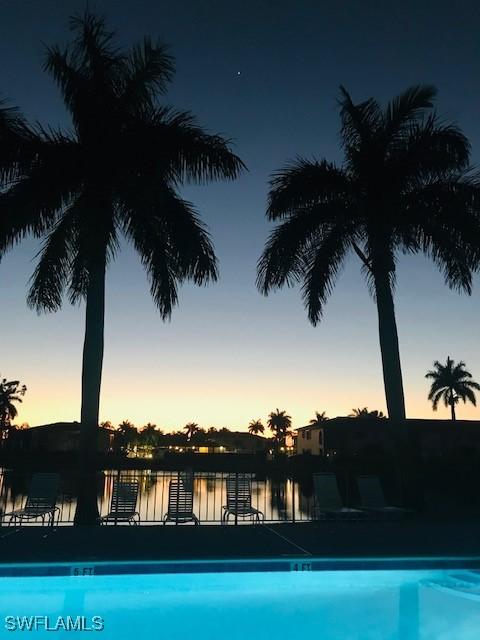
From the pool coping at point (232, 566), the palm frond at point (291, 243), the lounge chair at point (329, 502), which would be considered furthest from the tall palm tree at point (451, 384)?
the pool coping at point (232, 566)

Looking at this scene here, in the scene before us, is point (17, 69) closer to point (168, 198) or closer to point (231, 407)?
point (168, 198)

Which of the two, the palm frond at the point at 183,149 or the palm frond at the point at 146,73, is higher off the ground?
the palm frond at the point at 146,73

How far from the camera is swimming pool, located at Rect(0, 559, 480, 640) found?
7.18m

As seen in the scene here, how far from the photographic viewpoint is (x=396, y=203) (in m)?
15.8

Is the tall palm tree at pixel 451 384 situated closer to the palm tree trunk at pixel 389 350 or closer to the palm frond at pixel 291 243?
the palm frond at pixel 291 243

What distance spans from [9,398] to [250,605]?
76.5m

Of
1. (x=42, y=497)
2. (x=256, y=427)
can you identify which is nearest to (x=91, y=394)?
(x=42, y=497)

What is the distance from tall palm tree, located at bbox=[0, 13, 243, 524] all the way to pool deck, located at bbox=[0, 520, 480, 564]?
3.43 metres

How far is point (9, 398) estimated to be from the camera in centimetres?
7756

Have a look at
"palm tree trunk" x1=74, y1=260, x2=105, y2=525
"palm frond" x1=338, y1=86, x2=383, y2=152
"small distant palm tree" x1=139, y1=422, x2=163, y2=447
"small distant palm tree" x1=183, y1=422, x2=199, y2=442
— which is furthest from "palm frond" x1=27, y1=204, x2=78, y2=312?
"small distant palm tree" x1=183, y1=422, x2=199, y2=442

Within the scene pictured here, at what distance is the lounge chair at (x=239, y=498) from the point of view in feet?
43.0

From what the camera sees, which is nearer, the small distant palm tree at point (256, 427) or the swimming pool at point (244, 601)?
the swimming pool at point (244, 601)

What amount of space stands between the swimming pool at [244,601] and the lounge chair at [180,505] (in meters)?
4.48

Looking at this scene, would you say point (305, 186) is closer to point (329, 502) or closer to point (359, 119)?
point (359, 119)
